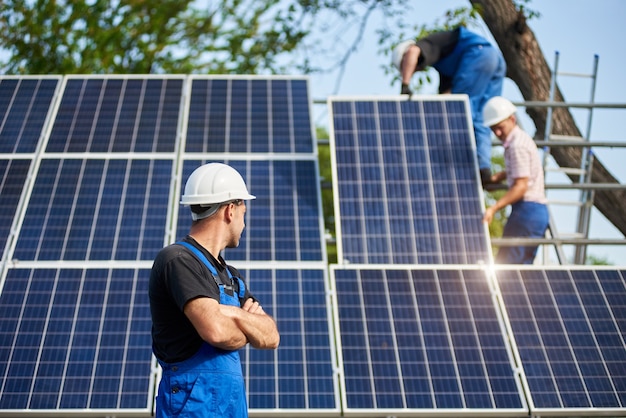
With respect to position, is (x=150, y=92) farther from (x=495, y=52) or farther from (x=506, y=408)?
(x=506, y=408)

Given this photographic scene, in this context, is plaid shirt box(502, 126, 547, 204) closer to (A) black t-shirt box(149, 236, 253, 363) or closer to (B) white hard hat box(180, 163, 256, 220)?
(B) white hard hat box(180, 163, 256, 220)

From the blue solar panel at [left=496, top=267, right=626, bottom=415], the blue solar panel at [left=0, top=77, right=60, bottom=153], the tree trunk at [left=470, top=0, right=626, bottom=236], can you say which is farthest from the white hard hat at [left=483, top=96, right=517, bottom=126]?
the blue solar panel at [left=0, top=77, right=60, bottom=153]

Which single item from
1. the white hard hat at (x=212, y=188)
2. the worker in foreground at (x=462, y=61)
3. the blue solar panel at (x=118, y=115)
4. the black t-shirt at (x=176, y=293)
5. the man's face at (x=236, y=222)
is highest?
the worker in foreground at (x=462, y=61)

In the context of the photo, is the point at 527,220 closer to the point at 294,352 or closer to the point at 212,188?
the point at 294,352

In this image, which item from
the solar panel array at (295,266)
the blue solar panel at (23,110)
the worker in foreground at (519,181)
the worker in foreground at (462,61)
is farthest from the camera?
the worker in foreground at (462,61)

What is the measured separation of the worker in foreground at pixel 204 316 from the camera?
159 inches

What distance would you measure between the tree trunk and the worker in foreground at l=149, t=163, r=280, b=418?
10037 mm

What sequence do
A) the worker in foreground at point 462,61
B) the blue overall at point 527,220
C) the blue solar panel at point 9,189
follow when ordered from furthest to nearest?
1. the worker in foreground at point 462,61
2. the blue overall at point 527,220
3. the blue solar panel at point 9,189

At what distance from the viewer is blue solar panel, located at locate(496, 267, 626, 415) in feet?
23.4

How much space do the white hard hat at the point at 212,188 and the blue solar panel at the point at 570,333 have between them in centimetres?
389

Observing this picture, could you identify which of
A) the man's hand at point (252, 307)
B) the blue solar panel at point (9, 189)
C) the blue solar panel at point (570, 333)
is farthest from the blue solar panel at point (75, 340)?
the blue solar panel at point (570, 333)

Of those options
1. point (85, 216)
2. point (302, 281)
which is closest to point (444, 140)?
point (302, 281)

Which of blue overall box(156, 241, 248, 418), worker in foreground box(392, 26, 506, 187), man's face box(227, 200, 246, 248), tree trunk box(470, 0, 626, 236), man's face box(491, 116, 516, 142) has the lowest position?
blue overall box(156, 241, 248, 418)

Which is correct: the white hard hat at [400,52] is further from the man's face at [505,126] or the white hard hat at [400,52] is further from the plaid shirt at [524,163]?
the plaid shirt at [524,163]
